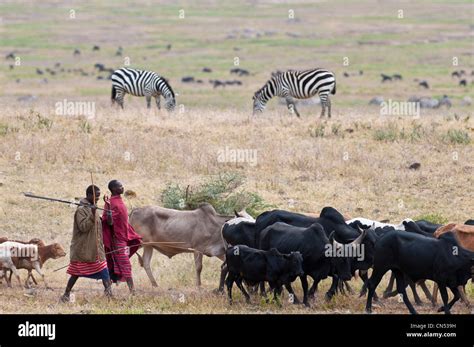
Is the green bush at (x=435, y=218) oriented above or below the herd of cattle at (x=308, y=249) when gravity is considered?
below

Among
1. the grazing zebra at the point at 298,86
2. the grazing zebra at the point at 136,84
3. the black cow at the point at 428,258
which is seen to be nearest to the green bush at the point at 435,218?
the black cow at the point at 428,258

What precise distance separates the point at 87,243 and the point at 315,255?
293 cm

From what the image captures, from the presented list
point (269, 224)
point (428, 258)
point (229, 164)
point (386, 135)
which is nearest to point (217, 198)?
point (229, 164)

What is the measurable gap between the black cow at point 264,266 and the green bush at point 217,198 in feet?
18.5

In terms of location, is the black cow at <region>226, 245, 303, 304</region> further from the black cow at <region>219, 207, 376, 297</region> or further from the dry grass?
the dry grass

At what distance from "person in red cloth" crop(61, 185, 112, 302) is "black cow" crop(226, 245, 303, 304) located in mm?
1683

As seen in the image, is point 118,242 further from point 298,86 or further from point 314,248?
point 298,86

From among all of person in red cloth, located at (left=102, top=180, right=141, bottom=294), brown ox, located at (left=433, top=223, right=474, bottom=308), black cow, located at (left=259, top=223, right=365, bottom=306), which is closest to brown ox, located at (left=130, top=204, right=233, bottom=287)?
person in red cloth, located at (left=102, top=180, right=141, bottom=294)

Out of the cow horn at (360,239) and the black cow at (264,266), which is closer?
the black cow at (264,266)

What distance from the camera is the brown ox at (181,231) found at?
15.8 m

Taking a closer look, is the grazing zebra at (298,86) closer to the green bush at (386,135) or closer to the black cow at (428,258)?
the green bush at (386,135)

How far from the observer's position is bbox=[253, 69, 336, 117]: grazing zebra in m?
31.8

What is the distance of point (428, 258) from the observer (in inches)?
516
